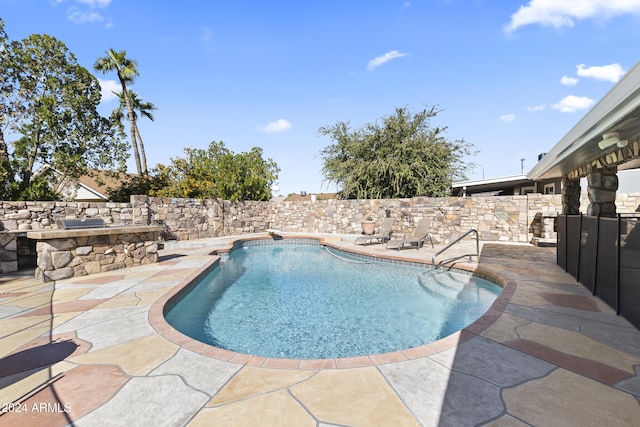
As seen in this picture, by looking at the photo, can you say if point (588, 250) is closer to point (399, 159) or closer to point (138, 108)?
point (399, 159)

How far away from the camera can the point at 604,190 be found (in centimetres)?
531

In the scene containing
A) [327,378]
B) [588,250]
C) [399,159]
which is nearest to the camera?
[327,378]

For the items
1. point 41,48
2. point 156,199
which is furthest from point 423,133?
point 41,48

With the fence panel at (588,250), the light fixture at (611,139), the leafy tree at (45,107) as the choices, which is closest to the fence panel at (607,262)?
the fence panel at (588,250)

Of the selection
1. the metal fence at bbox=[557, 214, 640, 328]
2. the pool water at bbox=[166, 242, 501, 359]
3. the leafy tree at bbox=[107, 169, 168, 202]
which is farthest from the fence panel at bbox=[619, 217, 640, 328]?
the leafy tree at bbox=[107, 169, 168, 202]

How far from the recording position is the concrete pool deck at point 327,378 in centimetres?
179

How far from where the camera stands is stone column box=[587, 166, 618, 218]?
17.1 feet

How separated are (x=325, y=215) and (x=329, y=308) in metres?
11.0

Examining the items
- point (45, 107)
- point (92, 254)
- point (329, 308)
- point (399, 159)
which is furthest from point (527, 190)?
point (45, 107)

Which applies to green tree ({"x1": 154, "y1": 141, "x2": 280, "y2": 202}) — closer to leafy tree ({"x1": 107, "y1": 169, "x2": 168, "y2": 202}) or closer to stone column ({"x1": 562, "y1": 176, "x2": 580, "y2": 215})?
leafy tree ({"x1": 107, "y1": 169, "x2": 168, "y2": 202})

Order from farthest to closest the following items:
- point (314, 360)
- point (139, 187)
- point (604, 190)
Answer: point (139, 187) → point (604, 190) → point (314, 360)

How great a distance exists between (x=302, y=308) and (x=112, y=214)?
8739 millimetres

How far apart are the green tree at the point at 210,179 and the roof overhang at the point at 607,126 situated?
14.3 metres

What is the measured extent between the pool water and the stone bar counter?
1.79 m
